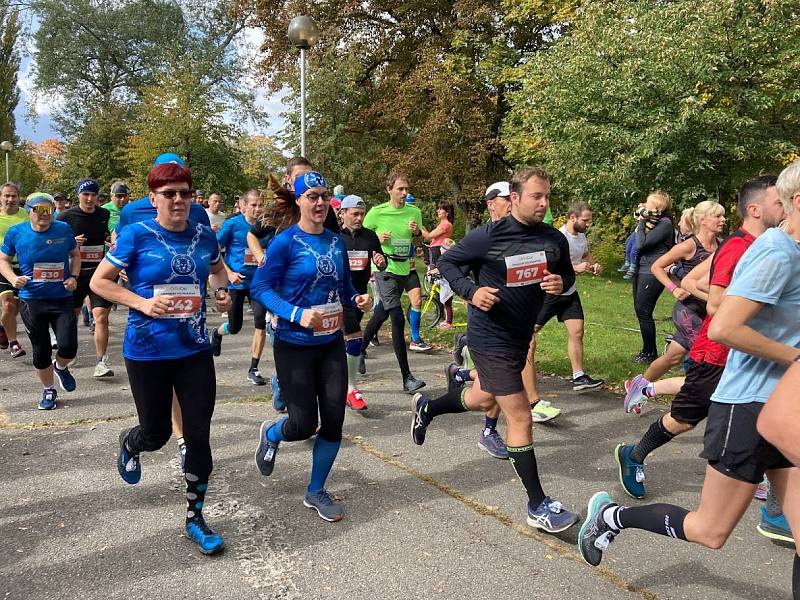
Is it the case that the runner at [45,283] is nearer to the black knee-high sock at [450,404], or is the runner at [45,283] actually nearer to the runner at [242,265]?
the runner at [242,265]

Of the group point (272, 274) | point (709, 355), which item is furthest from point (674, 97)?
point (272, 274)

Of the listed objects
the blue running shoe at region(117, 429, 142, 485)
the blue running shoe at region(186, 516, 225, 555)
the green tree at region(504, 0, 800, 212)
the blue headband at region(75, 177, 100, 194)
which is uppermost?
the green tree at region(504, 0, 800, 212)

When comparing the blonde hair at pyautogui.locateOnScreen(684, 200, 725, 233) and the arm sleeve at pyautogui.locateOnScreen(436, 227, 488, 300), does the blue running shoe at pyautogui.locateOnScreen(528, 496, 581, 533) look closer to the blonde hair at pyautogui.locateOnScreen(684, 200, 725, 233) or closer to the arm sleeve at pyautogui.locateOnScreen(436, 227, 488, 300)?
the arm sleeve at pyautogui.locateOnScreen(436, 227, 488, 300)

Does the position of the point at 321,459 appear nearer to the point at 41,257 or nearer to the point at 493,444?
the point at 493,444

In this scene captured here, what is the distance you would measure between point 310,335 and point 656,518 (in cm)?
206

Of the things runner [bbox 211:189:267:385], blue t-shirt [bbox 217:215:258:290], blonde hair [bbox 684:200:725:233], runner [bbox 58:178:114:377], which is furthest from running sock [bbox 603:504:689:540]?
runner [bbox 58:178:114:377]

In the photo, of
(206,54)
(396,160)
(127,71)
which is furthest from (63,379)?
(127,71)

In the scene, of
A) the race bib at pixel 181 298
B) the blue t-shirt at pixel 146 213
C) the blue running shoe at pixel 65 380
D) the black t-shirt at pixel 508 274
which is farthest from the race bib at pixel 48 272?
the black t-shirt at pixel 508 274

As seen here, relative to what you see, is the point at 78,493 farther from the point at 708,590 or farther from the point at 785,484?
the point at 785,484

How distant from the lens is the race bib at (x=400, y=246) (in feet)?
26.4

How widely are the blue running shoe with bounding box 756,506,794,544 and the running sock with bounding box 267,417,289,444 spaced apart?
2.84 meters

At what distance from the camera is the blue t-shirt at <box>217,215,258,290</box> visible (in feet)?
24.7

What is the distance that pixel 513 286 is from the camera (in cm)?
406

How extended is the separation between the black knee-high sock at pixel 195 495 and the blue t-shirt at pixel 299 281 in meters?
0.92
